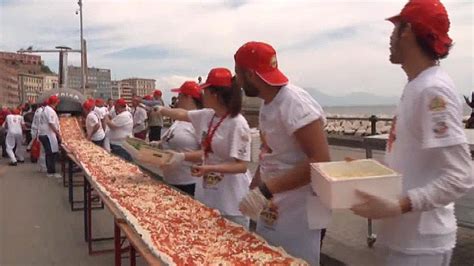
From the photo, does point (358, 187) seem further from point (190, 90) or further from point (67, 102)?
point (67, 102)

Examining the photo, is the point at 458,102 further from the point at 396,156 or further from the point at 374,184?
the point at 374,184

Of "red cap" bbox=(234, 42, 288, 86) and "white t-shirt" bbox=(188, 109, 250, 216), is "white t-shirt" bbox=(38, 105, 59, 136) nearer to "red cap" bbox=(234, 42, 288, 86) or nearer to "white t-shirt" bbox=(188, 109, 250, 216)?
"white t-shirt" bbox=(188, 109, 250, 216)

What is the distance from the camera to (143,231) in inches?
115

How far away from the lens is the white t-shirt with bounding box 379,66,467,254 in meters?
1.80

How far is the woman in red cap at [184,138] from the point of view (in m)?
4.74

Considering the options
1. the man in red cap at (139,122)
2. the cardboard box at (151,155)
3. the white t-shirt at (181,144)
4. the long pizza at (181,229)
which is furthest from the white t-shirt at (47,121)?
the cardboard box at (151,155)

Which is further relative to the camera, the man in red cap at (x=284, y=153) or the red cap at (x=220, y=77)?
the red cap at (x=220, y=77)

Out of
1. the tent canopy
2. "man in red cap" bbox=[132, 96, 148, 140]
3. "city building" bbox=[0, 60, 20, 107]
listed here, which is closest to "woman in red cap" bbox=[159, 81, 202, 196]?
"man in red cap" bbox=[132, 96, 148, 140]

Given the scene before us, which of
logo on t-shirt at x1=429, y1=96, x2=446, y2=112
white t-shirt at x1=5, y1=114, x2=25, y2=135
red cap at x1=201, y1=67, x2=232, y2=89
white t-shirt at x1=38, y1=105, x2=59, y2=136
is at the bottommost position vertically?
white t-shirt at x1=5, y1=114, x2=25, y2=135

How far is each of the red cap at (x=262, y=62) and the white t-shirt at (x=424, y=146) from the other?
0.70 metres

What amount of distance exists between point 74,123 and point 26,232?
25.9 ft

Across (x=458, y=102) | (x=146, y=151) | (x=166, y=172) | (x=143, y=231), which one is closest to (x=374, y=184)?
(x=458, y=102)

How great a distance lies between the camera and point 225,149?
3.56 metres

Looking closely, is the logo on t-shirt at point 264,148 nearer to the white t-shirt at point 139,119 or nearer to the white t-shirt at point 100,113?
the white t-shirt at point 100,113
